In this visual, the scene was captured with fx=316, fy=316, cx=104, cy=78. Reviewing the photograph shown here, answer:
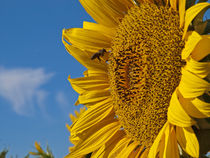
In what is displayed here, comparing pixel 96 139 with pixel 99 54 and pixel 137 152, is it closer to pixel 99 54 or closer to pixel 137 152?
pixel 137 152

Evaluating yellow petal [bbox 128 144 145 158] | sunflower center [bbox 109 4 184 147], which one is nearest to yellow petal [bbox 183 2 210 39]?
sunflower center [bbox 109 4 184 147]

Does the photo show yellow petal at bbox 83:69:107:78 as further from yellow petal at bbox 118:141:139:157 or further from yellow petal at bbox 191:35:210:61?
yellow petal at bbox 191:35:210:61

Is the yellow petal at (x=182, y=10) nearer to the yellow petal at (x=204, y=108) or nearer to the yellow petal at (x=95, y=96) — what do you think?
the yellow petal at (x=204, y=108)

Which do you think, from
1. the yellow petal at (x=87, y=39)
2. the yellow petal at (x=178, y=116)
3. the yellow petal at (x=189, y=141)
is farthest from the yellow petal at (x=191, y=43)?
the yellow petal at (x=87, y=39)

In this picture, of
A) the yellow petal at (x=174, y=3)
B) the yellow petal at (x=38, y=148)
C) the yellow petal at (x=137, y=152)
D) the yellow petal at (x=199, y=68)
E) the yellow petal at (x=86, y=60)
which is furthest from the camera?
the yellow petal at (x=38, y=148)

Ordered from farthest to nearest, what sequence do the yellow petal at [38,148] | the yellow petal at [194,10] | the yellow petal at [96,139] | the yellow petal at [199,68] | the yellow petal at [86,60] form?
the yellow petal at [38,148], the yellow petal at [86,60], the yellow petal at [96,139], the yellow petal at [194,10], the yellow petal at [199,68]

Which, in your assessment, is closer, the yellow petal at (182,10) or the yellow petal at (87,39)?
the yellow petal at (182,10)

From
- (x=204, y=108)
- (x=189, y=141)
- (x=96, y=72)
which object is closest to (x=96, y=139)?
(x=96, y=72)

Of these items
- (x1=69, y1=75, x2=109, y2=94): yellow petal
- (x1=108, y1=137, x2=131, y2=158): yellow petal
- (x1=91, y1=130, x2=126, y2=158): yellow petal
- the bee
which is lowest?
(x1=108, y1=137, x2=131, y2=158): yellow petal
